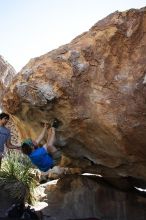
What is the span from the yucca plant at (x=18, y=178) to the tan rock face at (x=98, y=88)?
337 centimetres

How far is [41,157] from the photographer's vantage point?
794 centimetres

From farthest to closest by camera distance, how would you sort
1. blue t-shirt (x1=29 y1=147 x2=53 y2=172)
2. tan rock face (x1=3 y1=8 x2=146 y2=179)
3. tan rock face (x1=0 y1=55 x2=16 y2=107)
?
tan rock face (x1=0 y1=55 x2=16 y2=107) < blue t-shirt (x1=29 y1=147 x2=53 y2=172) < tan rock face (x1=3 y1=8 x2=146 y2=179)

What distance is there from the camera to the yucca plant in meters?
11.1

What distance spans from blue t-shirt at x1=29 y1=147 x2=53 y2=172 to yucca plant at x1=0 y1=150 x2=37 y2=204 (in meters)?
3.02

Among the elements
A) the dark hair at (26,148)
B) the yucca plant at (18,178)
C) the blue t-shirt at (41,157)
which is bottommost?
the yucca plant at (18,178)

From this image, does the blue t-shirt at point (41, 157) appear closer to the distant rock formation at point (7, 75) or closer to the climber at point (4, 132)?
the climber at point (4, 132)

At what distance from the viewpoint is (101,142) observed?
8.36 m

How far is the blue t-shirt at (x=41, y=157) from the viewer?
790 cm

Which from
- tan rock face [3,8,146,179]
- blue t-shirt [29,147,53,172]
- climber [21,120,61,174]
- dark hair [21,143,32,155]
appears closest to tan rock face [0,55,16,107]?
tan rock face [3,8,146,179]

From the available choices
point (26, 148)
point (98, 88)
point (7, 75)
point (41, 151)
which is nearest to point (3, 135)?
point (26, 148)

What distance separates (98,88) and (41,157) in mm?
1912

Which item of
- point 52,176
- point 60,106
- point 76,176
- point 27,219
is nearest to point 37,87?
point 60,106

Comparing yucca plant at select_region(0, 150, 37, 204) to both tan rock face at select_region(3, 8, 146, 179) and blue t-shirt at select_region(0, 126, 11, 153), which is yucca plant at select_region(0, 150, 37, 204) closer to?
blue t-shirt at select_region(0, 126, 11, 153)

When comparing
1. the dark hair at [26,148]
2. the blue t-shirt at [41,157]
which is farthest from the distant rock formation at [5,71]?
the blue t-shirt at [41,157]
